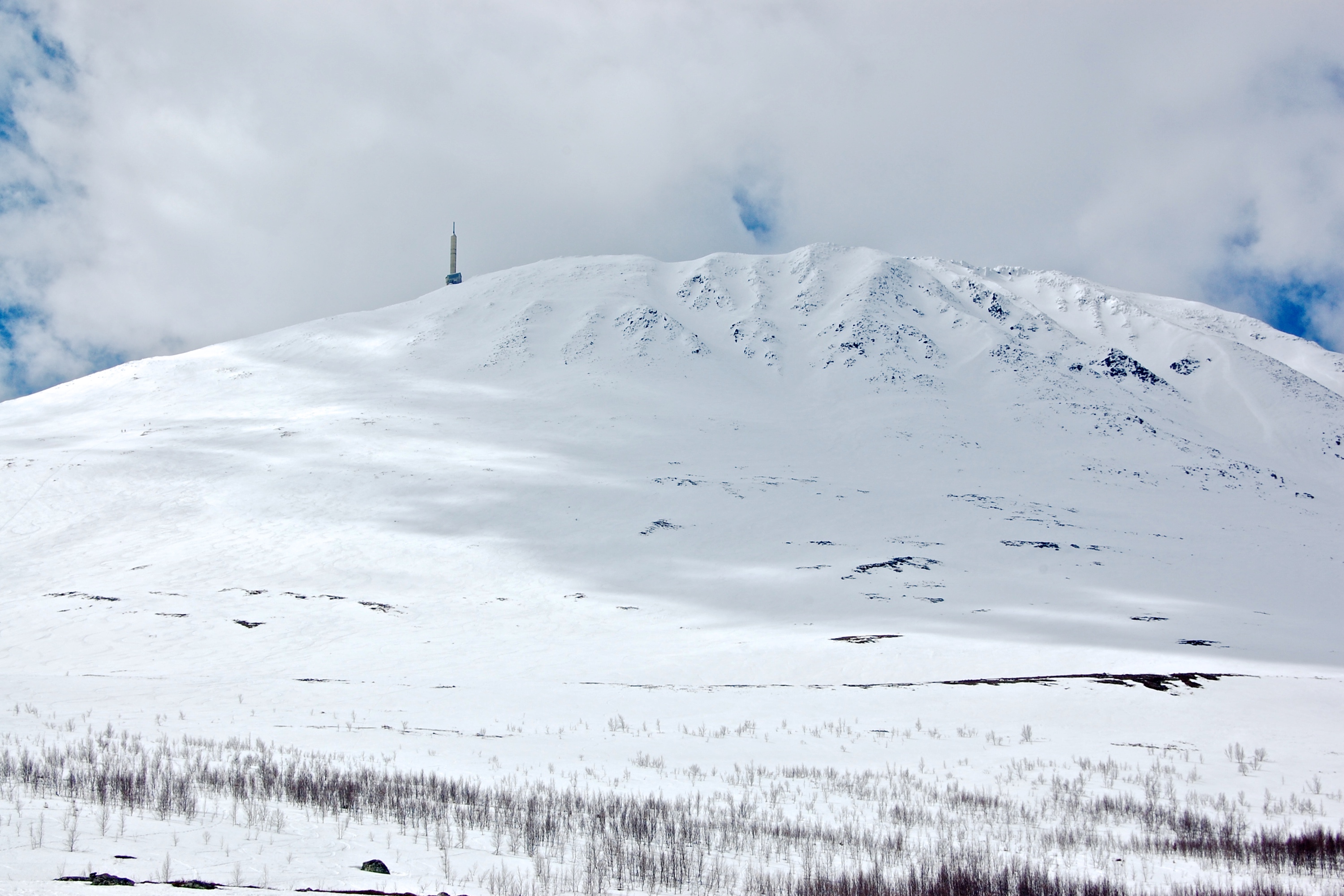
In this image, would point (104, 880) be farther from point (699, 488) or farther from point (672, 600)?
point (699, 488)

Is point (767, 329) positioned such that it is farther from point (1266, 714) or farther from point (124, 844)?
point (124, 844)

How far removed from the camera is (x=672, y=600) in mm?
43625

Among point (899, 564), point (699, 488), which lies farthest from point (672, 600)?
point (699, 488)

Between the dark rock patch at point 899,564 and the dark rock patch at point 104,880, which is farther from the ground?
the dark rock patch at point 899,564

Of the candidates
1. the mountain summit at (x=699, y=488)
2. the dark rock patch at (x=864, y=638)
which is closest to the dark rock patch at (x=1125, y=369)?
the mountain summit at (x=699, y=488)

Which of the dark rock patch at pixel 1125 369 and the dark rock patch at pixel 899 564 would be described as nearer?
the dark rock patch at pixel 899 564

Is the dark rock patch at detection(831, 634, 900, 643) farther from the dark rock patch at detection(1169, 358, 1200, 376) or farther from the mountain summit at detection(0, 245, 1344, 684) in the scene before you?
the dark rock patch at detection(1169, 358, 1200, 376)

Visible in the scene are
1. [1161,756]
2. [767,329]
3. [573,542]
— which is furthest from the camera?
[767,329]

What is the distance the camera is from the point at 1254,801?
13164 mm

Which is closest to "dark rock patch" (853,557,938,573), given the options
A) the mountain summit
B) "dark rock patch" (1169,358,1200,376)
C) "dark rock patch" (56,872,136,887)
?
the mountain summit

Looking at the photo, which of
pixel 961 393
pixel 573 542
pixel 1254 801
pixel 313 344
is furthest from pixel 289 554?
pixel 961 393

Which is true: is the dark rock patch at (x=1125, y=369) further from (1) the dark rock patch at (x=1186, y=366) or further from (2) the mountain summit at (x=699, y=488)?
(1) the dark rock patch at (x=1186, y=366)

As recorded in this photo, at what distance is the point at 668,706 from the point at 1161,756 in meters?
11.4

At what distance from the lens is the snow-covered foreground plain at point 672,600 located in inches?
364
